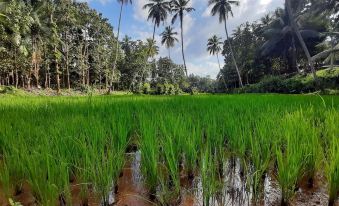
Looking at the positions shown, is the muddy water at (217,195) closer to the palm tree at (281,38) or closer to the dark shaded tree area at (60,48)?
the dark shaded tree area at (60,48)

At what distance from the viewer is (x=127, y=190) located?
186cm

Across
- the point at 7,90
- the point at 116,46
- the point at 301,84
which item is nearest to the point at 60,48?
the point at 116,46

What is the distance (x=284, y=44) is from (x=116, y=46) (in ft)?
82.9

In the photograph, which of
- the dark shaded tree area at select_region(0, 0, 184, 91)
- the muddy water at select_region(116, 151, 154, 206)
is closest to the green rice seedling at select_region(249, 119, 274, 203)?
the muddy water at select_region(116, 151, 154, 206)

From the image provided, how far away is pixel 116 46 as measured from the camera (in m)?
45.5

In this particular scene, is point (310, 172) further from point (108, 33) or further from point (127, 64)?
point (127, 64)

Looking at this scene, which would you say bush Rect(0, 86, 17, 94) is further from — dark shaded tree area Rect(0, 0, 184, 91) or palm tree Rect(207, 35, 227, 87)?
palm tree Rect(207, 35, 227, 87)

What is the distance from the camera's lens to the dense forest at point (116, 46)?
2903cm

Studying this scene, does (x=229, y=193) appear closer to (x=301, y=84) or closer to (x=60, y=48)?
(x=301, y=84)

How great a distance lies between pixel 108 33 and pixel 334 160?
158ft

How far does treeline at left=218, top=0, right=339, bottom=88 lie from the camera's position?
3294 centimetres

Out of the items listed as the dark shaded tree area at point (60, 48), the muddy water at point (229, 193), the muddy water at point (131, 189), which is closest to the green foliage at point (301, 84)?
the dark shaded tree area at point (60, 48)

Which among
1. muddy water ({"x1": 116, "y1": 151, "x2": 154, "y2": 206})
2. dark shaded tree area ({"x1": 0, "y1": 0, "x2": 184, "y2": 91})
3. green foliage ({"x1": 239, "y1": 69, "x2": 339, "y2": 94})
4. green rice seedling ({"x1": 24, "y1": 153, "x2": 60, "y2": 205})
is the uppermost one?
dark shaded tree area ({"x1": 0, "y1": 0, "x2": 184, "y2": 91})

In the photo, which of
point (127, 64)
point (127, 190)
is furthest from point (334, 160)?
point (127, 64)
